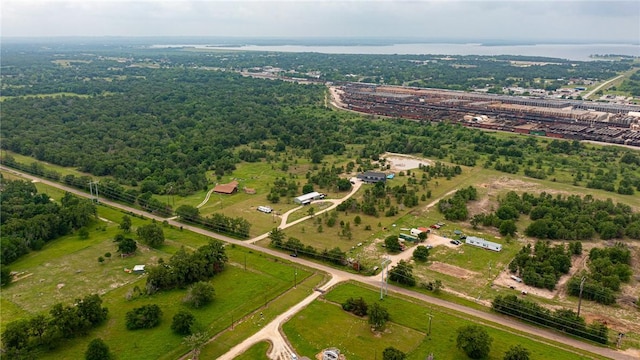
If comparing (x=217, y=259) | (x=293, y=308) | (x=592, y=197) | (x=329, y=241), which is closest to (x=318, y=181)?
(x=329, y=241)

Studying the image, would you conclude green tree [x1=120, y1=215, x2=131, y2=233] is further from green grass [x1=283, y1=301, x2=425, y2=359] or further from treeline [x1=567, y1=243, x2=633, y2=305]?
treeline [x1=567, y1=243, x2=633, y2=305]

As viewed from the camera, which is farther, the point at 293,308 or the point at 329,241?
the point at 329,241

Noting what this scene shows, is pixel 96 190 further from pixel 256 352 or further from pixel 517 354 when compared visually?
pixel 517 354

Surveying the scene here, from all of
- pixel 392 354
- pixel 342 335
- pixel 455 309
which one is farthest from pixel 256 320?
pixel 455 309

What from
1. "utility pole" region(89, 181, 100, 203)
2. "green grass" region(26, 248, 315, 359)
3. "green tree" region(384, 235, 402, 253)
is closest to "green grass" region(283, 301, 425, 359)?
"green grass" region(26, 248, 315, 359)

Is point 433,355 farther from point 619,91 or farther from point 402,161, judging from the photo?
point 619,91
